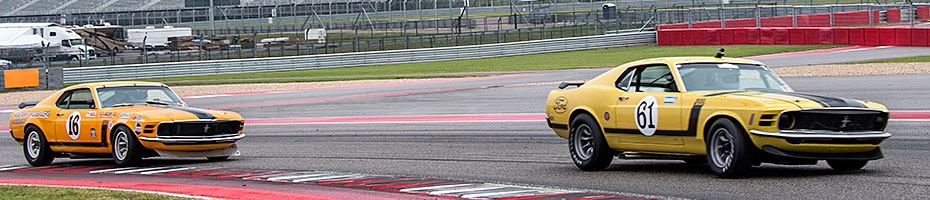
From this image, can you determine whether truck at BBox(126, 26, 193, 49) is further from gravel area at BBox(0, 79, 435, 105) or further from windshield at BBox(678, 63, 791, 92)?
windshield at BBox(678, 63, 791, 92)

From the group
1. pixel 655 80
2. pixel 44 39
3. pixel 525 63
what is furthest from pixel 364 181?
pixel 44 39

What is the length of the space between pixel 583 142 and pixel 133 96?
260 inches

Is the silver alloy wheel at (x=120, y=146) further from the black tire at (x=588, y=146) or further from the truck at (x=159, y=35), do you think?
the truck at (x=159, y=35)

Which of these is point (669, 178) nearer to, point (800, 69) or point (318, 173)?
point (318, 173)

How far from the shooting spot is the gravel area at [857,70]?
24.6 meters

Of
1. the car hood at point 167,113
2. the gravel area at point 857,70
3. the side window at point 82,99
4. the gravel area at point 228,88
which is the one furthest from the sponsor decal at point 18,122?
the gravel area at point 857,70

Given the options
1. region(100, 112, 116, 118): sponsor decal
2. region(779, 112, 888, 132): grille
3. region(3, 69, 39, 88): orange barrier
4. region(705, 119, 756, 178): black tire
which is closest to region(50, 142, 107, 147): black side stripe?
region(100, 112, 116, 118): sponsor decal

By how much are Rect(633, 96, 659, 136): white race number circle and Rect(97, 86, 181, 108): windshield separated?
7080 mm

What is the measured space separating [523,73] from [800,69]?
32.4 ft

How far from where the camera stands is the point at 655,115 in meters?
9.31

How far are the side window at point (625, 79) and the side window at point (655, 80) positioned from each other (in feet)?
0.27

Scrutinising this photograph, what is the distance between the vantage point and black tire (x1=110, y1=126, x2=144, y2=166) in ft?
41.5

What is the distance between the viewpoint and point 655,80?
9750mm

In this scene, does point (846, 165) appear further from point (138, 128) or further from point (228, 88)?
point (228, 88)
